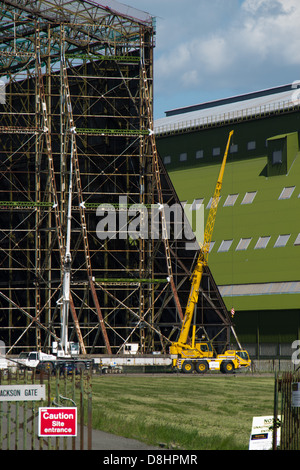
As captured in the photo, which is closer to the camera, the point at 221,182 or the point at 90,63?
the point at 90,63

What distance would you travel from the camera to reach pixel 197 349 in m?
72.2

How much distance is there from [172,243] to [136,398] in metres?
40.4

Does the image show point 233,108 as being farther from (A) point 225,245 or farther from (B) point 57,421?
(B) point 57,421

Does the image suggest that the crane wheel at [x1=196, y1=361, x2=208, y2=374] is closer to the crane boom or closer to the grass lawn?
the crane boom

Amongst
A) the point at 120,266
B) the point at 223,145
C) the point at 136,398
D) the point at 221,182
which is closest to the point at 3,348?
the point at 120,266

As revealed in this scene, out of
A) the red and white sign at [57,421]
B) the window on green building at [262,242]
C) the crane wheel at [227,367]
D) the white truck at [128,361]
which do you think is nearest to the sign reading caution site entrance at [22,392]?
the red and white sign at [57,421]

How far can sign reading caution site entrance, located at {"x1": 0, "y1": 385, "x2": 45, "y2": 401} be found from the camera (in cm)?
1856

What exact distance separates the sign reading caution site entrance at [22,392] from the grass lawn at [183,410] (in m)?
5.92

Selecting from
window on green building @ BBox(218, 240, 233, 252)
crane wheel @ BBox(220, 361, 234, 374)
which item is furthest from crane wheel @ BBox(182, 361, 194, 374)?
window on green building @ BBox(218, 240, 233, 252)

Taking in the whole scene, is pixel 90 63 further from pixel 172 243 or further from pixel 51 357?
pixel 51 357

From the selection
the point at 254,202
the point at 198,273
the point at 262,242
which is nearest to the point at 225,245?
the point at 262,242

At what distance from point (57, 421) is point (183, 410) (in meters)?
17.4

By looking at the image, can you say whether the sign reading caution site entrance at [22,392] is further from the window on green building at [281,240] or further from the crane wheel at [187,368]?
the window on green building at [281,240]

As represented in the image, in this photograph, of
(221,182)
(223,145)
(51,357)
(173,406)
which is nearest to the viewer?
(173,406)
